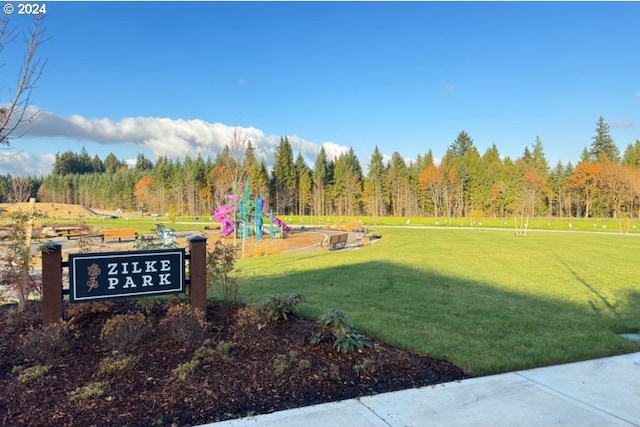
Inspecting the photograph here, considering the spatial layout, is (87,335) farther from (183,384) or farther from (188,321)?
(183,384)

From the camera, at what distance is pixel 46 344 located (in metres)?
3.71

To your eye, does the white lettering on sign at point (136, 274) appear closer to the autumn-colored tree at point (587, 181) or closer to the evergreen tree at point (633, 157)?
the autumn-colored tree at point (587, 181)

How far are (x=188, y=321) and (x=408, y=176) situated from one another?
227 feet

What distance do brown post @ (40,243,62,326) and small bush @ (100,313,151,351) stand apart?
643mm

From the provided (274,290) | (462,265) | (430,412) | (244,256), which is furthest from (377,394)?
(244,256)

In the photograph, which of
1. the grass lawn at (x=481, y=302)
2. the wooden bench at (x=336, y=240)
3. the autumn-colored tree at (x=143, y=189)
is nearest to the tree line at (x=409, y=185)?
the autumn-colored tree at (x=143, y=189)

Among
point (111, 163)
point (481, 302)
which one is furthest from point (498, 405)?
point (111, 163)

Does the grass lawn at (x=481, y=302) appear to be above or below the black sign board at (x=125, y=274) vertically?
below

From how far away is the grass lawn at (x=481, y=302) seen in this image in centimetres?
446

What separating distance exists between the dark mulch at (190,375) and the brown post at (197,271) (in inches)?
14.1

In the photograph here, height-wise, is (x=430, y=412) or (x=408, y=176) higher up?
(x=408, y=176)

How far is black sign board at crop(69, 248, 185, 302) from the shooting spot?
4.19 metres

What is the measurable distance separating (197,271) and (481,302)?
475 cm

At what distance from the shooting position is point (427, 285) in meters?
8.59
